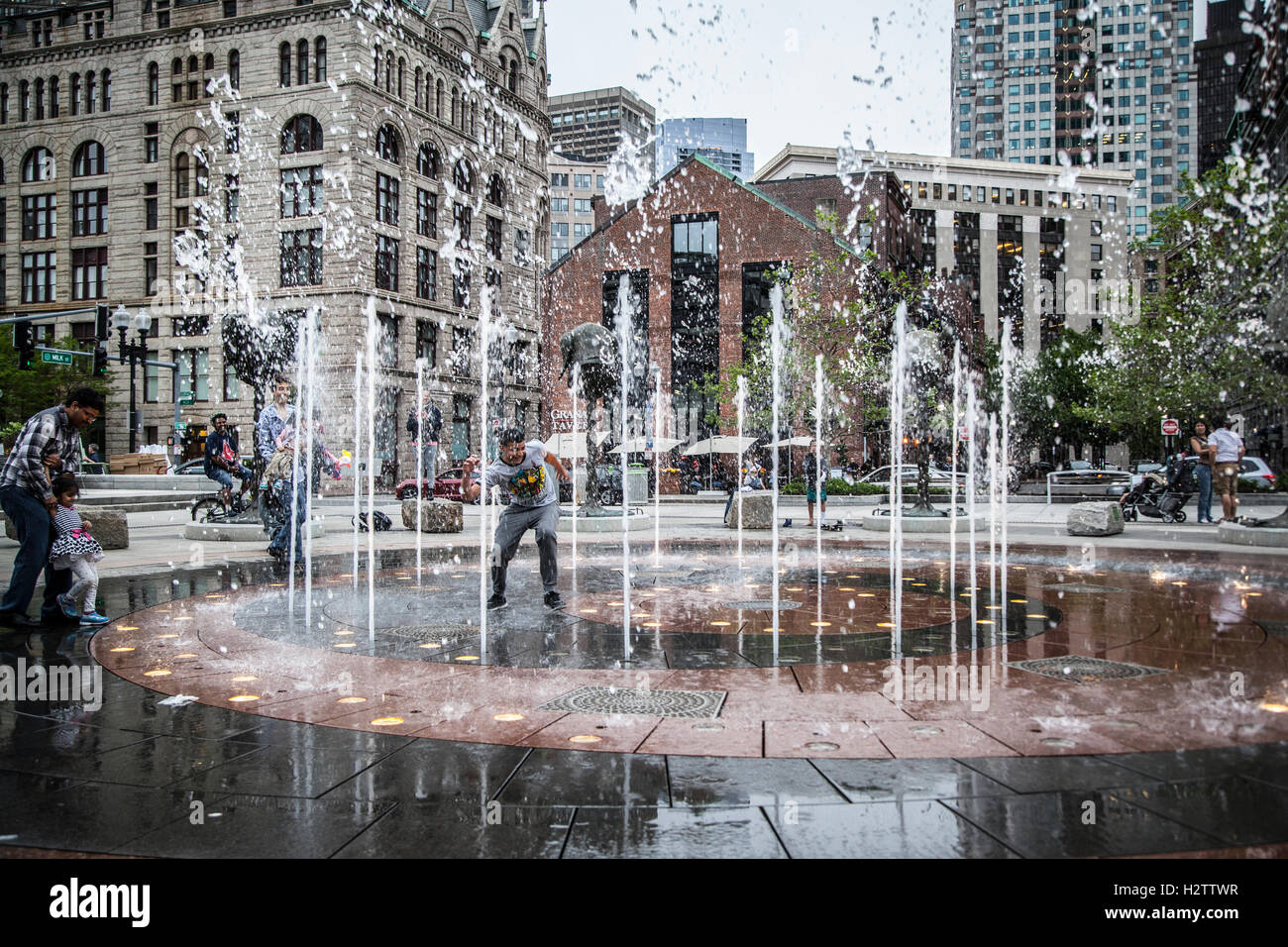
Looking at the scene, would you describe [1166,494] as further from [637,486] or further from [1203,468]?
[637,486]

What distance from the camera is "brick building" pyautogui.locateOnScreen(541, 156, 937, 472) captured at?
46.4 meters

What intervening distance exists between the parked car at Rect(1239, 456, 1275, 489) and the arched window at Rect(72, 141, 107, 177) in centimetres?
5703

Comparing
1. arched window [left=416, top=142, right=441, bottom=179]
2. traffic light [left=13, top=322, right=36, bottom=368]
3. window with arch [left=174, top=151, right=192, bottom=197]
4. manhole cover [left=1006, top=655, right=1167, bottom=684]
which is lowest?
manhole cover [left=1006, top=655, right=1167, bottom=684]

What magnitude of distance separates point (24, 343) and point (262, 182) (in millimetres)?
25015

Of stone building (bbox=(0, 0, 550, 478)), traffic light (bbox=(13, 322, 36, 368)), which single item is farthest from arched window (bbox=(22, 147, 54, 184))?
traffic light (bbox=(13, 322, 36, 368))

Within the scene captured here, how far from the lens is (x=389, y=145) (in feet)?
151

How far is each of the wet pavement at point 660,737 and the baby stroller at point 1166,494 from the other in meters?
12.1

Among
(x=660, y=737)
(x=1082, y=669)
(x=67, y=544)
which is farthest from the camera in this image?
(x=67, y=544)

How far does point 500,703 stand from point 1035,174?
119440 millimetres

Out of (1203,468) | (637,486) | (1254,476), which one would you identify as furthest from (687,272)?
(1203,468)

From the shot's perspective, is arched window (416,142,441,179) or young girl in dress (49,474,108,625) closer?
young girl in dress (49,474,108,625)

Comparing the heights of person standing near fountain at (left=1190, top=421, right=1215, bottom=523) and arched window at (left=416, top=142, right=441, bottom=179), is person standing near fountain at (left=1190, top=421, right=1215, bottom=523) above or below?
below
